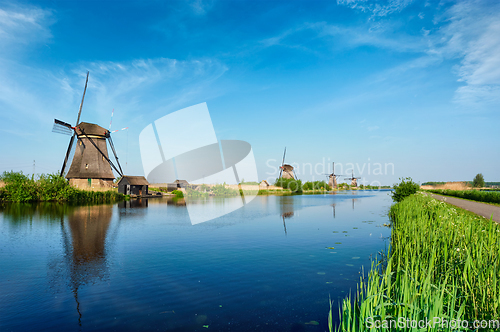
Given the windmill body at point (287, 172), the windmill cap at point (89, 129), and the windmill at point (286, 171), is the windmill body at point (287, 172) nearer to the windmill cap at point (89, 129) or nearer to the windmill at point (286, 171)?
the windmill at point (286, 171)

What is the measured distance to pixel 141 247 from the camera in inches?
469

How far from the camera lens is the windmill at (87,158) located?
134 feet

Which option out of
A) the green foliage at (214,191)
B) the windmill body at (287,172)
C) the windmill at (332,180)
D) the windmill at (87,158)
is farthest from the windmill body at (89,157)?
the windmill at (332,180)

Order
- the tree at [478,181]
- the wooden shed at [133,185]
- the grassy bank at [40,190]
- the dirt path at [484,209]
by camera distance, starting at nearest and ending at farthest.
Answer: the dirt path at [484,209] → the grassy bank at [40,190] → the wooden shed at [133,185] → the tree at [478,181]

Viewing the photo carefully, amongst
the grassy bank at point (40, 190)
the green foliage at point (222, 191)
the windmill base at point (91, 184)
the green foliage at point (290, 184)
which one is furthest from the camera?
the green foliage at point (290, 184)

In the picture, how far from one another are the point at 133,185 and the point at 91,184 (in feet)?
33.7

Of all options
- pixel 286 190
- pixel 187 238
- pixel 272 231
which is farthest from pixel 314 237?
pixel 286 190

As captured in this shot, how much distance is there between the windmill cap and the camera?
138ft

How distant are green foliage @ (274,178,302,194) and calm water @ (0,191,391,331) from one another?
229 ft

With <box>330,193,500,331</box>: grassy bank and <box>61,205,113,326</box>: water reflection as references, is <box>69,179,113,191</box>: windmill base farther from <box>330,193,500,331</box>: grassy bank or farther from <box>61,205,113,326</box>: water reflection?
<box>330,193,500,331</box>: grassy bank

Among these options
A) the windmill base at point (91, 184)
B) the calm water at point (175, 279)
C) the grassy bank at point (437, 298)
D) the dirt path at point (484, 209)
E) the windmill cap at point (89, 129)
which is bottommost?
the calm water at point (175, 279)

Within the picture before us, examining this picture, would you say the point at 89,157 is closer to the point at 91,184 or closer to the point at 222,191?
the point at 91,184

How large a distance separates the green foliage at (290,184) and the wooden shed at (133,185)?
4424cm

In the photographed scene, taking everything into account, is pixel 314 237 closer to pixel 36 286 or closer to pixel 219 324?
pixel 219 324
